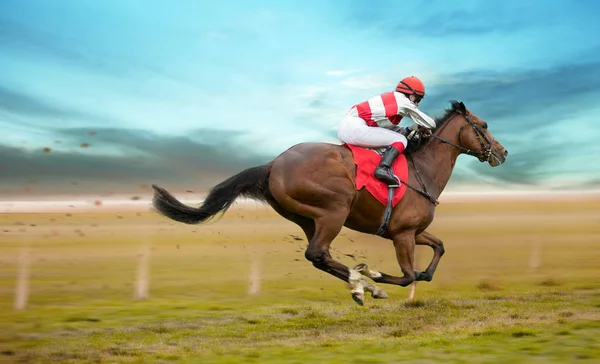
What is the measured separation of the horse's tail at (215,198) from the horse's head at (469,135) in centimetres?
277

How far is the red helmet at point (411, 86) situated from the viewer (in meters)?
8.59

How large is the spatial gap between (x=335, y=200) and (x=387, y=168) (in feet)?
2.73

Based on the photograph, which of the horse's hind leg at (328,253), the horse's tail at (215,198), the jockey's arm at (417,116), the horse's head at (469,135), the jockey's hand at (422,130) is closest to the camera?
the horse's hind leg at (328,253)

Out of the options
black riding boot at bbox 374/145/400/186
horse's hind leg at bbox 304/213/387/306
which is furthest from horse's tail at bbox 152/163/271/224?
black riding boot at bbox 374/145/400/186

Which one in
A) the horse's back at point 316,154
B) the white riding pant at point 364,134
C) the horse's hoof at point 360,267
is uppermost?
the white riding pant at point 364,134

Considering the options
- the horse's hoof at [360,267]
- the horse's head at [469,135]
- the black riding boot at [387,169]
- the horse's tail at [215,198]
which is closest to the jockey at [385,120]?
the black riding boot at [387,169]

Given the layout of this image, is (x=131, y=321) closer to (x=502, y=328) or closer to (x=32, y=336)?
(x=32, y=336)

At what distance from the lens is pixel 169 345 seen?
7.20 metres

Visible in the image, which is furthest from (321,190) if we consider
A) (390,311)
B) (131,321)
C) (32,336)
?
(32,336)

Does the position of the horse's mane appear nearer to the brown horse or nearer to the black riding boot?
the brown horse

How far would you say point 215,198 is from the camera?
8.32 m

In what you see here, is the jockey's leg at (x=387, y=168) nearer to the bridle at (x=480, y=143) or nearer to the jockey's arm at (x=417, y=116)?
the jockey's arm at (x=417, y=116)

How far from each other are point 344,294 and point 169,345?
490 cm

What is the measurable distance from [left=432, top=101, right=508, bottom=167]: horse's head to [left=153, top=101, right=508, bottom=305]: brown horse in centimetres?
9
